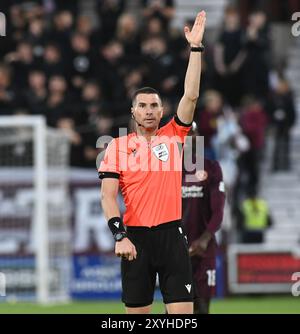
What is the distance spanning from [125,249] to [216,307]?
309 inches

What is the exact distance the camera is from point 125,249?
8.55m

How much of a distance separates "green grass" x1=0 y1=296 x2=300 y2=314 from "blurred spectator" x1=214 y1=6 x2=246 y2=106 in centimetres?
416

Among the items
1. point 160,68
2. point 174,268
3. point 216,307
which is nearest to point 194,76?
point 174,268

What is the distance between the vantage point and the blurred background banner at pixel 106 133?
59.7ft

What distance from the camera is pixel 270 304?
16.9 m

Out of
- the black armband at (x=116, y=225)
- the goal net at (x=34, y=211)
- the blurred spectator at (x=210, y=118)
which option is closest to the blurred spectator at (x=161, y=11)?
the blurred spectator at (x=210, y=118)

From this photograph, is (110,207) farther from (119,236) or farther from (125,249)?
(125,249)

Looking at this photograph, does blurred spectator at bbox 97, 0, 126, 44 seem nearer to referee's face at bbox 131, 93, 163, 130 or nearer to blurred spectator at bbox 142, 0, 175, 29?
blurred spectator at bbox 142, 0, 175, 29

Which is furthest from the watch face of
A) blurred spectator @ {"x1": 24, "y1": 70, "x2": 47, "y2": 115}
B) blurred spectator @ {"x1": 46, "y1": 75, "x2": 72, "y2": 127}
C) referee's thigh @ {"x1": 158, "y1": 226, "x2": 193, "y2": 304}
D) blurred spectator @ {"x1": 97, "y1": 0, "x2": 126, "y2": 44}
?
blurred spectator @ {"x1": 97, "y1": 0, "x2": 126, "y2": 44}

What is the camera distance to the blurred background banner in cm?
1820
